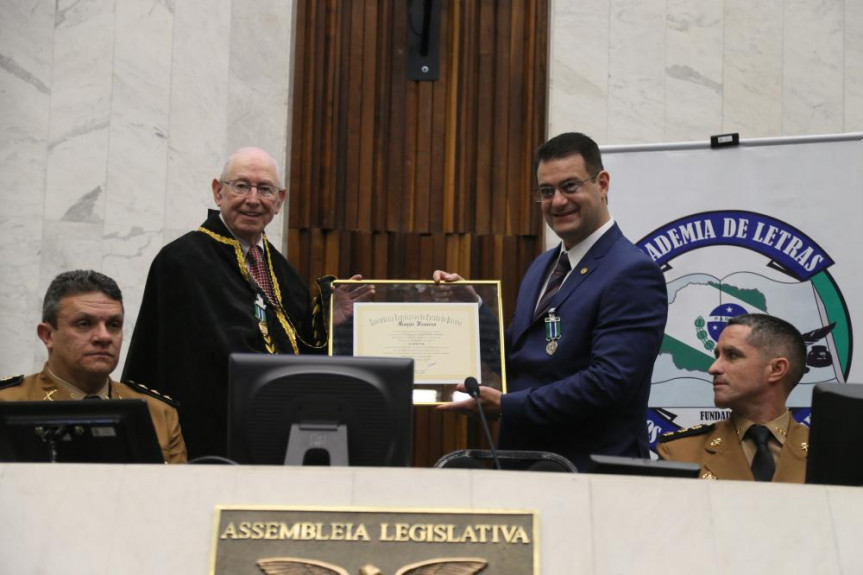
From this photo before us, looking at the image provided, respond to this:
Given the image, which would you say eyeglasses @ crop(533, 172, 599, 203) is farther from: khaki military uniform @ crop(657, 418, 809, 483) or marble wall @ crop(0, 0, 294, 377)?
marble wall @ crop(0, 0, 294, 377)

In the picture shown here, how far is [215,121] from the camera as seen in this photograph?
20.5ft

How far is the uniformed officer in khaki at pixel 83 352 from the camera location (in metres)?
3.97

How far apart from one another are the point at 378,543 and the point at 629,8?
4.57 meters

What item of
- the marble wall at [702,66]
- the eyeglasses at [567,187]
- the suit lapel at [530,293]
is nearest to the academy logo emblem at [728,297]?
the marble wall at [702,66]

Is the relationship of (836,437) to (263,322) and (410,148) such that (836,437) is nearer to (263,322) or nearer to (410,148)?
(263,322)

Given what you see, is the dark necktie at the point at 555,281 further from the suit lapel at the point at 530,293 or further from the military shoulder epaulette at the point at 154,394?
the military shoulder epaulette at the point at 154,394

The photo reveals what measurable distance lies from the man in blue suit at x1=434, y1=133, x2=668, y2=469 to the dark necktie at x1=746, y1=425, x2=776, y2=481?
0.37 meters

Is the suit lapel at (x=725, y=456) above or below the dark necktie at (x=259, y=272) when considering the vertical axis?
below

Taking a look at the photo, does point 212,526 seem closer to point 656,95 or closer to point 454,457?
point 454,457

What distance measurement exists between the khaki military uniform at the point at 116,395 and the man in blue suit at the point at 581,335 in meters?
0.97

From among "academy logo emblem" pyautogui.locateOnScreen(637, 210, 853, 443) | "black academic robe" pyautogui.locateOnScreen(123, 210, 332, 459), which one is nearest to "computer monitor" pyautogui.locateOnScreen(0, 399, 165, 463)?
"black academic robe" pyautogui.locateOnScreen(123, 210, 332, 459)

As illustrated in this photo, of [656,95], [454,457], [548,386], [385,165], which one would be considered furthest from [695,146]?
[454,457]

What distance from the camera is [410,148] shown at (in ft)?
21.3

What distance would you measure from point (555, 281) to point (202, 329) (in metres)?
1.41
